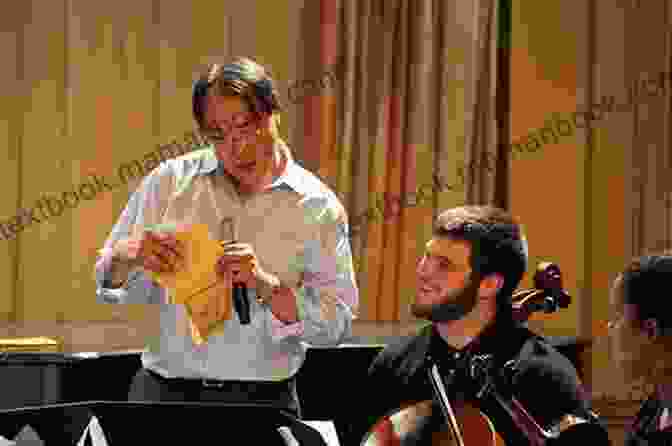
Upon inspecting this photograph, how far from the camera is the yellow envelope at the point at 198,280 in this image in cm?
273

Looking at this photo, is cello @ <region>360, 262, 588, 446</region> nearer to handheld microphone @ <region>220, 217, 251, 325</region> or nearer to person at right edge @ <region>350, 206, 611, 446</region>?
person at right edge @ <region>350, 206, 611, 446</region>

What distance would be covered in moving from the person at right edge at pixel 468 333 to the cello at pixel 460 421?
24 millimetres

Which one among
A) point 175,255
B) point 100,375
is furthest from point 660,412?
point 100,375

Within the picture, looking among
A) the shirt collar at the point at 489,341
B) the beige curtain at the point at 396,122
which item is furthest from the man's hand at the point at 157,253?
the beige curtain at the point at 396,122

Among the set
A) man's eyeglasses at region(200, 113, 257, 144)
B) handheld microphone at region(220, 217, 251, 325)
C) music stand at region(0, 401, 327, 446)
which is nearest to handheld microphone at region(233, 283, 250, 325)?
handheld microphone at region(220, 217, 251, 325)

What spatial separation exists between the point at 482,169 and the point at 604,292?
84 cm

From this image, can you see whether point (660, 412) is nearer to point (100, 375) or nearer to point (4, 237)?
point (100, 375)

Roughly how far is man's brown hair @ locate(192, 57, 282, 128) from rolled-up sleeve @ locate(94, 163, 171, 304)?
0.19 metres

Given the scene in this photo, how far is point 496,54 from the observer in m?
6.05

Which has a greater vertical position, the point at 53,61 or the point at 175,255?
the point at 53,61

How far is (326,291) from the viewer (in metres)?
2.90

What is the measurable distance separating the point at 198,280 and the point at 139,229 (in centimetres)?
27

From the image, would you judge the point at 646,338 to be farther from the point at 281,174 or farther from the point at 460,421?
the point at 281,174

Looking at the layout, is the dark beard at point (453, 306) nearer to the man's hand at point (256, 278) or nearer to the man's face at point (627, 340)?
the man's hand at point (256, 278)
